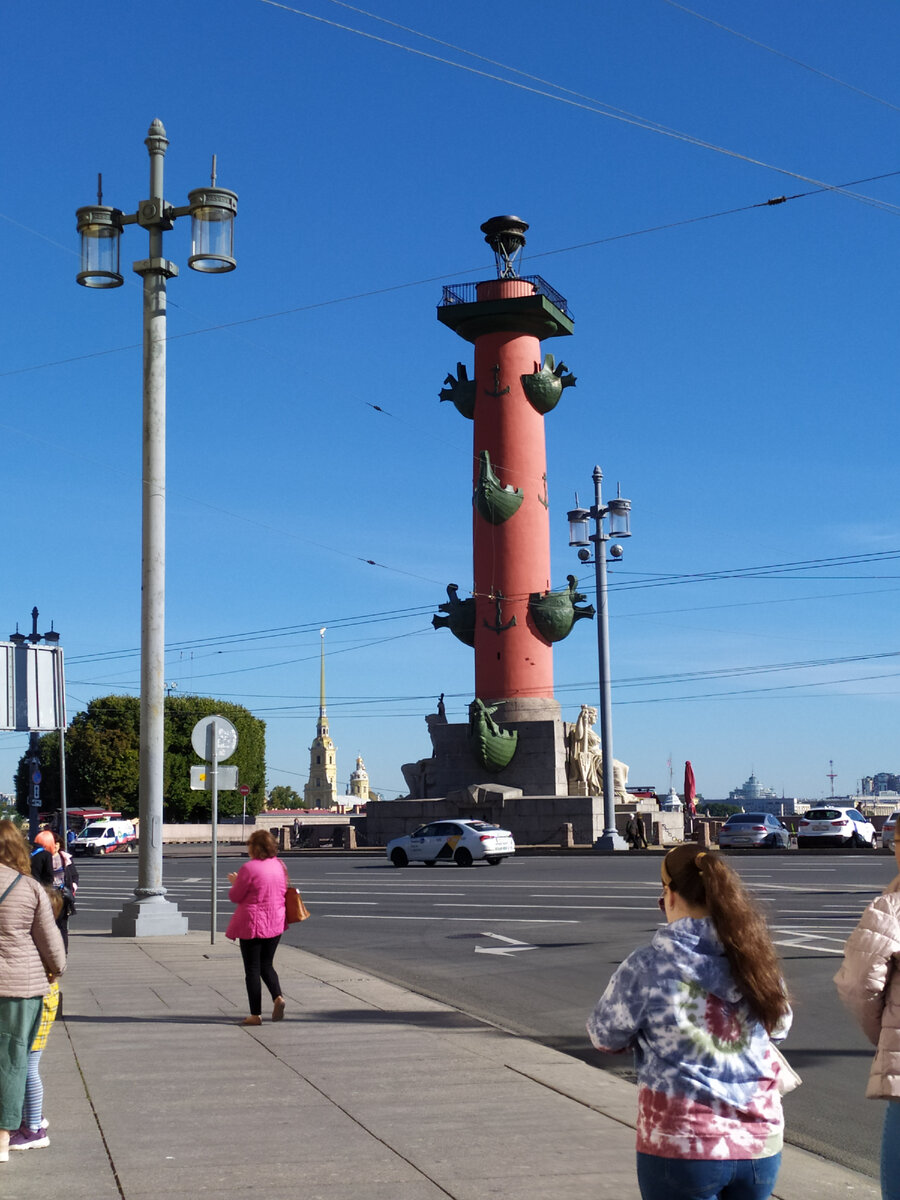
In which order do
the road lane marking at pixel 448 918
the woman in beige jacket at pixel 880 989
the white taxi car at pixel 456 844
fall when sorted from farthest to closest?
the white taxi car at pixel 456 844 < the road lane marking at pixel 448 918 < the woman in beige jacket at pixel 880 989

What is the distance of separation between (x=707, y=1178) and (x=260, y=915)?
7108mm

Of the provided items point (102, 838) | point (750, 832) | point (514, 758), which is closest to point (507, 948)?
point (750, 832)

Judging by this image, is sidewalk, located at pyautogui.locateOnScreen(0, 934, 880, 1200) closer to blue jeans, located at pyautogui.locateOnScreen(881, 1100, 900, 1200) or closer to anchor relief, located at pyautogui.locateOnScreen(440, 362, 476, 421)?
blue jeans, located at pyautogui.locateOnScreen(881, 1100, 900, 1200)

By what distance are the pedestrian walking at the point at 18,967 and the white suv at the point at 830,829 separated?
38.6 metres

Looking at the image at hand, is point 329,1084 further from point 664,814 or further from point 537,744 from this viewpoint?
point 664,814

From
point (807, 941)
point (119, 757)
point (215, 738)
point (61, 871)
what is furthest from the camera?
point (119, 757)

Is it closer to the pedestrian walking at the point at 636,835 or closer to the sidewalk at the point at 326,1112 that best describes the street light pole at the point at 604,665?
the pedestrian walking at the point at 636,835

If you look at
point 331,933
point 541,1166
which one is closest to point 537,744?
point 331,933

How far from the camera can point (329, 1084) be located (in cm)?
760

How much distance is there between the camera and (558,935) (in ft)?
53.9

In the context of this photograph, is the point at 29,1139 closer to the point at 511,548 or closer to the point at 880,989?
the point at 880,989

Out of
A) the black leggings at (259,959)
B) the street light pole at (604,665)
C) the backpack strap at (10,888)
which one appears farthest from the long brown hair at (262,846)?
the street light pole at (604,665)

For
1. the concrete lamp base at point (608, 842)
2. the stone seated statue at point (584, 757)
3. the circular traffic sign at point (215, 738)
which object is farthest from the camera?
the stone seated statue at point (584, 757)

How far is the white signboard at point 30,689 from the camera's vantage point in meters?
11.1
